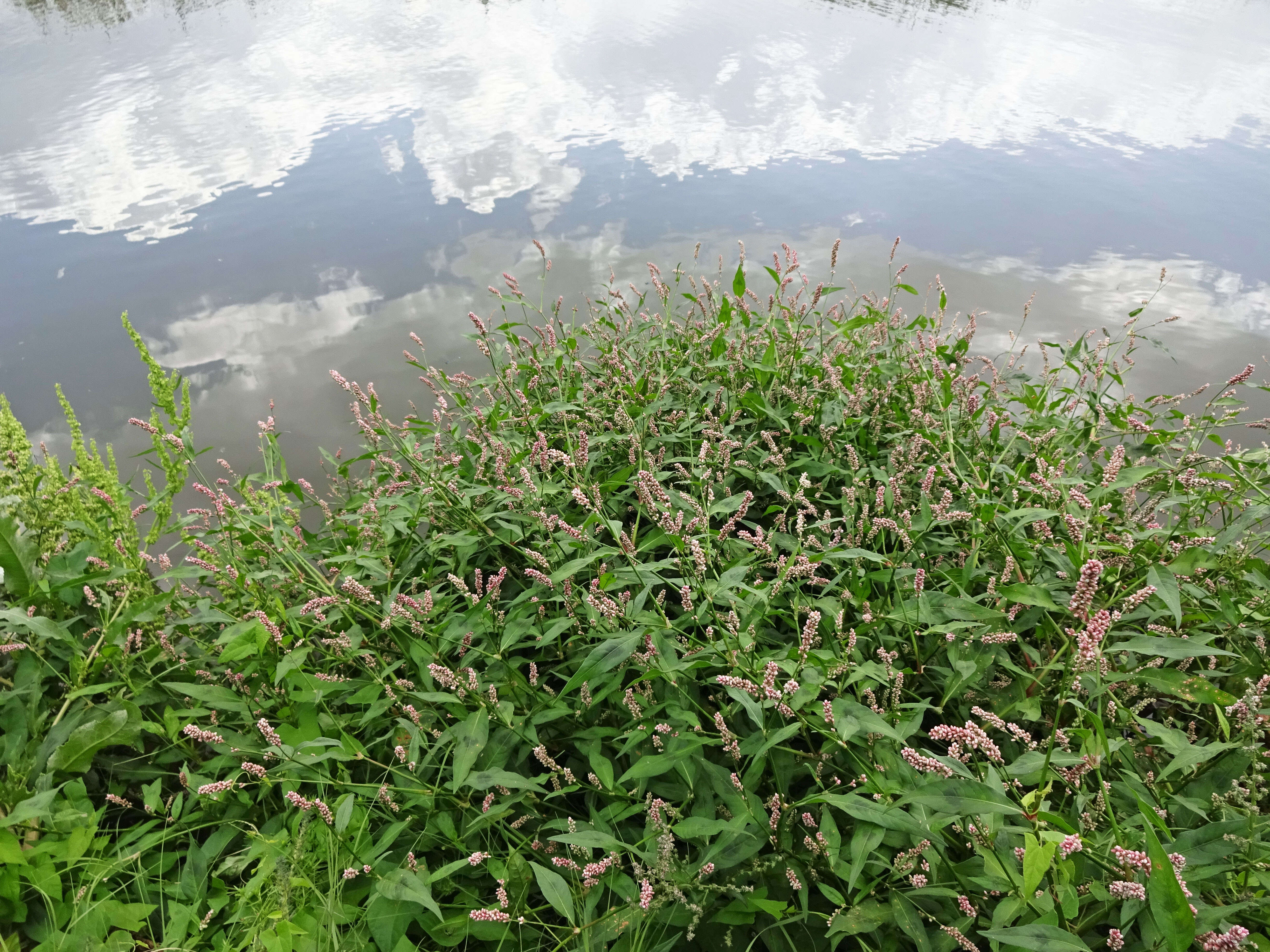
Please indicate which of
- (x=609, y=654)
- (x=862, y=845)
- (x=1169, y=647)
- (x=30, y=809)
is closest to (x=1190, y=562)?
(x=1169, y=647)

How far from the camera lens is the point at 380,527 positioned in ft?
8.79

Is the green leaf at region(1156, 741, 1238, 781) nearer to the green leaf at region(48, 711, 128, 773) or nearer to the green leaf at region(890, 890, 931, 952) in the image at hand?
the green leaf at region(890, 890, 931, 952)

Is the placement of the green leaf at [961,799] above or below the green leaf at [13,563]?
above

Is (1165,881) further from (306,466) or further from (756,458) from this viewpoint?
(306,466)

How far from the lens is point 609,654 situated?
1669mm

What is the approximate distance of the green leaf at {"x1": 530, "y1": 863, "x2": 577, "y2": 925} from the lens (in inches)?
59.4

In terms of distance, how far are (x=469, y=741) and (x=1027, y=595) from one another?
1.52m

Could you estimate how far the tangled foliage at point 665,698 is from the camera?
146 centimetres

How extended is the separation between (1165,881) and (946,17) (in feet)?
79.6

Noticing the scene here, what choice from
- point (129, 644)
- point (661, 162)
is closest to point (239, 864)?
point (129, 644)

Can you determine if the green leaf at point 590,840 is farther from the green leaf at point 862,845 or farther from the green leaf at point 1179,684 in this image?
the green leaf at point 1179,684

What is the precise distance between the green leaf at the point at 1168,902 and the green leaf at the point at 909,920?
547mm

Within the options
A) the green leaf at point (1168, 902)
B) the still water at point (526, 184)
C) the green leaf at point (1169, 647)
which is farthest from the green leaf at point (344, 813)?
the still water at point (526, 184)

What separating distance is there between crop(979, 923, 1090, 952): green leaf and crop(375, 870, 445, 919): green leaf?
1.18m
